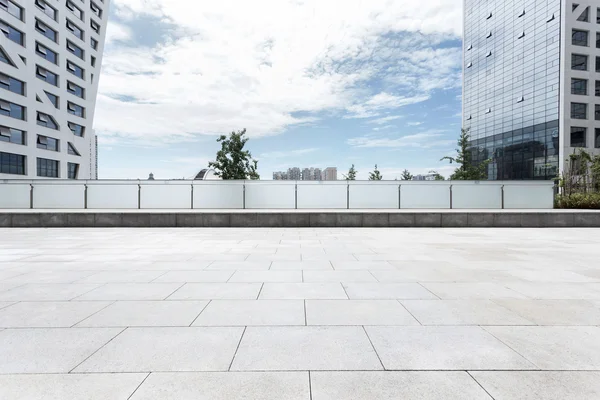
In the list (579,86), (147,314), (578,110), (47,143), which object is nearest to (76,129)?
(47,143)

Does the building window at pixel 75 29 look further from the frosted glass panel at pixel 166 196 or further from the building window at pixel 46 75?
the frosted glass panel at pixel 166 196

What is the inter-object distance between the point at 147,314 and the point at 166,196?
14.7 meters

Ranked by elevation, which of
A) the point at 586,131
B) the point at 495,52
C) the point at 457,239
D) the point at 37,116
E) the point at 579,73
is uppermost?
the point at 495,52

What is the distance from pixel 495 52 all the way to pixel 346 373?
61059 millimetres

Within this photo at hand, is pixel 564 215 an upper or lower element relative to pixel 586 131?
lower

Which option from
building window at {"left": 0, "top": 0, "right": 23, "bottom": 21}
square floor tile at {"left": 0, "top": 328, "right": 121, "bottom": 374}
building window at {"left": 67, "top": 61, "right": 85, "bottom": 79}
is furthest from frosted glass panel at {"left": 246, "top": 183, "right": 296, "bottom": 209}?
building window at {"left": 67, "top": 61, "right": 85, "bottom": 79}

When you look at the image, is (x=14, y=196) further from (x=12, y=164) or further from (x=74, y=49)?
(x=74, y=49)

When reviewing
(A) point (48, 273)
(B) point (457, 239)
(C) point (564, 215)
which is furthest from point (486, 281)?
(C) point (564, 215)

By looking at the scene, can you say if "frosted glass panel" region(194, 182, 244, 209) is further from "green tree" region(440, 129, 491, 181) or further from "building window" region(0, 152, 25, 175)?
A: "building window" region(0, 152, 25, 175)

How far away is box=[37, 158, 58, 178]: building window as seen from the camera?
47000 millimetres

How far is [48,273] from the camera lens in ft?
18.8

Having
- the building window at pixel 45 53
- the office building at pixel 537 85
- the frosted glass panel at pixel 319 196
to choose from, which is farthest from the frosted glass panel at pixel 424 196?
the building window at pixel 45 53

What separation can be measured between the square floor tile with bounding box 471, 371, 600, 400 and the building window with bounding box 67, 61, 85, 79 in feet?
219

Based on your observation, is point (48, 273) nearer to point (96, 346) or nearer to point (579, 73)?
point (96, 346)
